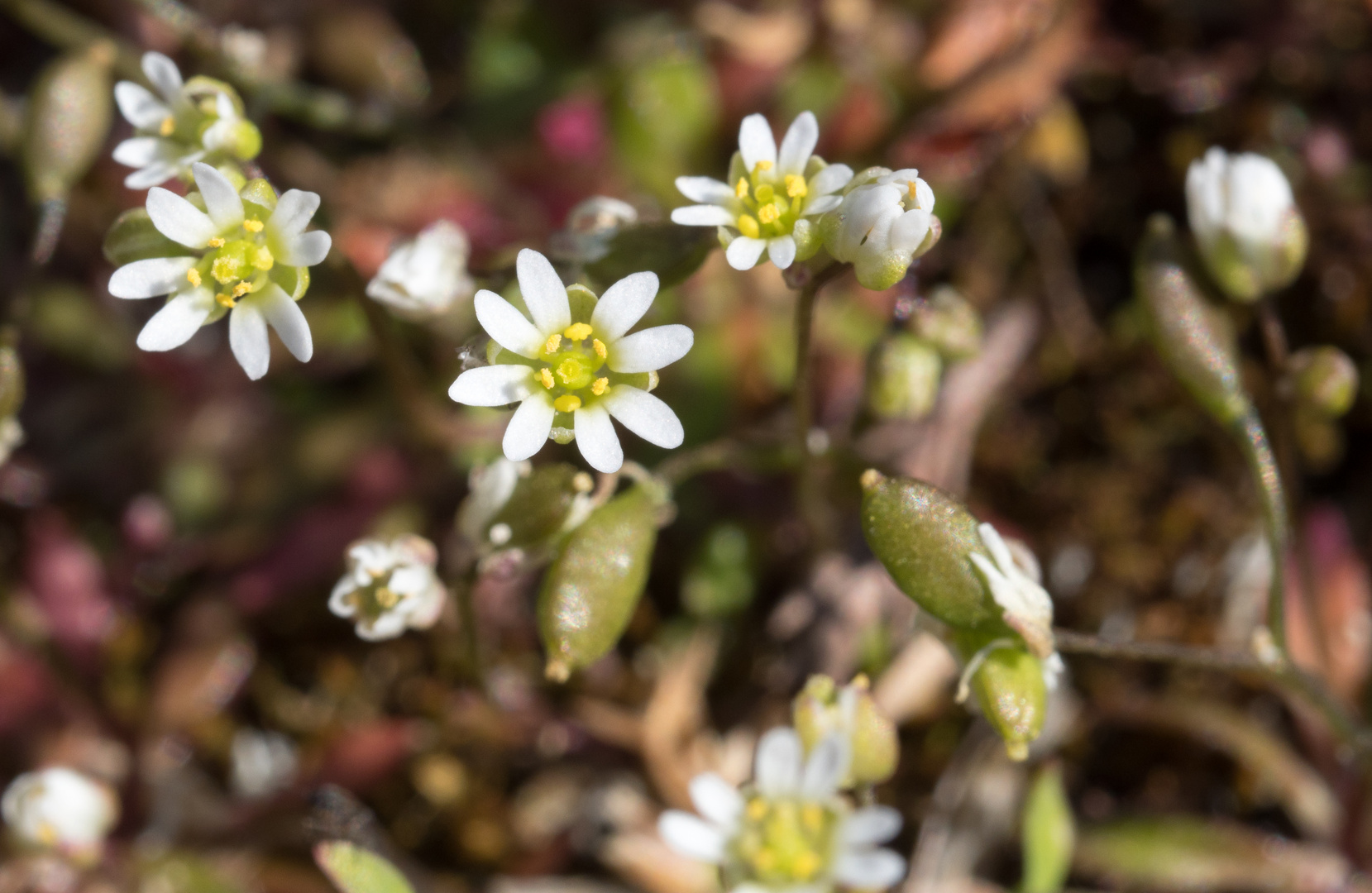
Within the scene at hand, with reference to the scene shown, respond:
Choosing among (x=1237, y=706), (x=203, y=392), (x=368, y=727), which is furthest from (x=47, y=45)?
(x=1237, y=706)

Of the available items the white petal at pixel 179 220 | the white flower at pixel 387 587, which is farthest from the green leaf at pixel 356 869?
the white petal at pixel 179 220

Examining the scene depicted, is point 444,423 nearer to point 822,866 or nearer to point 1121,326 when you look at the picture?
point 822,866

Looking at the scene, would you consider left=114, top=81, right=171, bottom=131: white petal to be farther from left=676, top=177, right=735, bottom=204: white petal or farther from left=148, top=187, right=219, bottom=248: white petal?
left=676, top=177, right=735, bottom=204: white petal

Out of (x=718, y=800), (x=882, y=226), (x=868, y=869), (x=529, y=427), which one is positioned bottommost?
(x=868, y=869)

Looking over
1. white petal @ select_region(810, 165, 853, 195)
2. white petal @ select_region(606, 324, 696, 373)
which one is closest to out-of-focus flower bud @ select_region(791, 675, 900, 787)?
white petal @ select_region(606, 324, 696, 373)

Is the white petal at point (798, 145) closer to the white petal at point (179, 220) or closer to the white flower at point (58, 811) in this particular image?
the white petal at point (179, 220)

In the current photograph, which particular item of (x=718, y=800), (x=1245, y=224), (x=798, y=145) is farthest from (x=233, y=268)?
(x=1245, y=224)

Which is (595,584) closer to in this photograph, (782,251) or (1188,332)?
(782,251)
